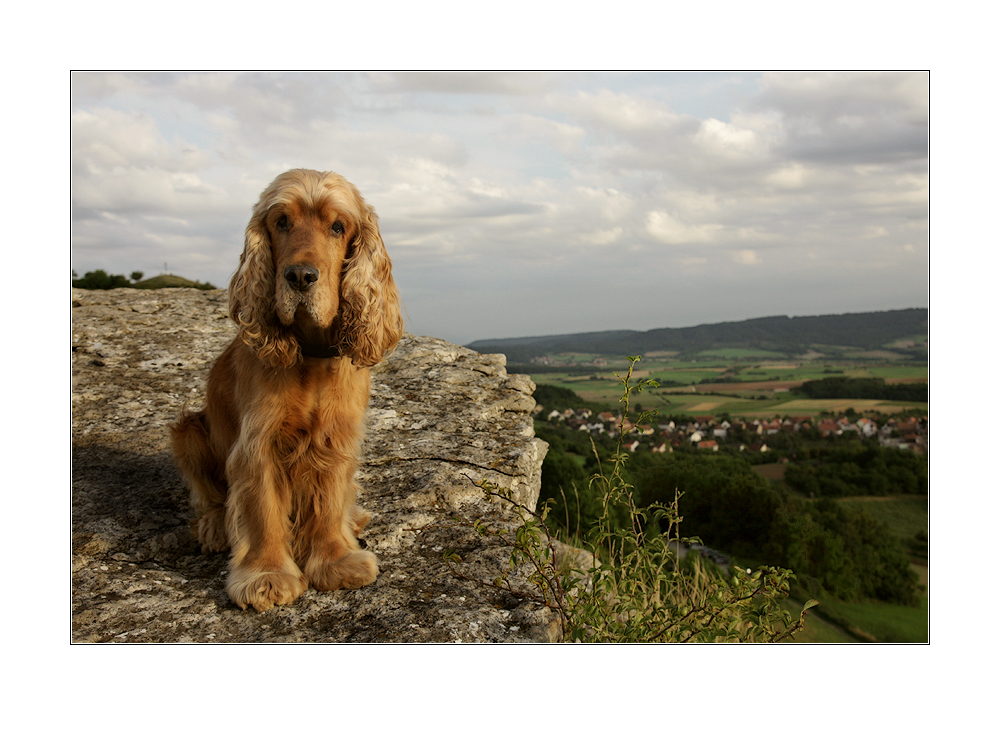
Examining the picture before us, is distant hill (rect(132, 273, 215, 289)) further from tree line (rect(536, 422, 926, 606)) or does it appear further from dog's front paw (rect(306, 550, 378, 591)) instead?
tree line (rect(536, 422, 926, 606))

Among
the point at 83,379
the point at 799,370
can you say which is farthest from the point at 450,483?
the point at 799,370

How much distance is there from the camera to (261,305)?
3297 millimetres

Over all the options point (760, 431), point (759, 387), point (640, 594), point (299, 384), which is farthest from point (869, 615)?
point (299, 384)

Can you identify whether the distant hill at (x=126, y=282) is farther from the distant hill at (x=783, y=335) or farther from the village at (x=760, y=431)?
the village at (x=760, y=431)

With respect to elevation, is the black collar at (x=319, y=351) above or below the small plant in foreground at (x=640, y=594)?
above

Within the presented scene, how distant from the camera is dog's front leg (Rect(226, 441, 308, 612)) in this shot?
3383 millimetres

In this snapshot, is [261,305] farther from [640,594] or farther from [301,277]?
[640,594]

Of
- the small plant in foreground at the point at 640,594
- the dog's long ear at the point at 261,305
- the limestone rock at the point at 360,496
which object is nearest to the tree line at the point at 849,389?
the limestone rock at the point at 360,496

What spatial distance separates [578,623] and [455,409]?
300 centimetres

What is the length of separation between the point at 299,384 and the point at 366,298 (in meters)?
0.64

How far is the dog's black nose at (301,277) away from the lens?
10.0 feet

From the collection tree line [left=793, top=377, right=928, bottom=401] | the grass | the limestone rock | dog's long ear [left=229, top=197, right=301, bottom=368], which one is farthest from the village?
dog's long ear [left=229, top=197, right=301, bottom=368]

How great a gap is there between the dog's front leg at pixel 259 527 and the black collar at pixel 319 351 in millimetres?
574

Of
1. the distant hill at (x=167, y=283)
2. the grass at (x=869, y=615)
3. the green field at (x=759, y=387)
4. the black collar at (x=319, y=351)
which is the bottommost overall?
the grass at (x=869, y=615)
